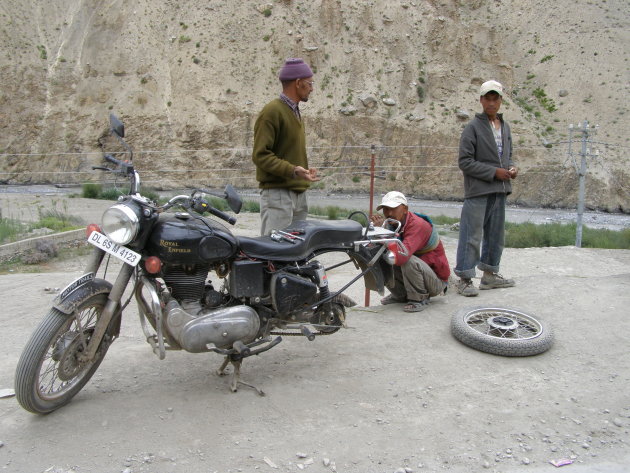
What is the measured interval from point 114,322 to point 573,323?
3552 mm

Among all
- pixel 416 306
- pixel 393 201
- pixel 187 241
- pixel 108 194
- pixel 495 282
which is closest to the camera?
pixel 187 241

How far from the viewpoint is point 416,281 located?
4910 millimetres

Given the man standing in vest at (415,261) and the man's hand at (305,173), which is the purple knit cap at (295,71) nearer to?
the man's hand at (305,173)

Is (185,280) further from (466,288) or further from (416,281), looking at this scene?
(466,288)

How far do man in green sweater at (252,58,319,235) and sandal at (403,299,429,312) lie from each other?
4.30ft

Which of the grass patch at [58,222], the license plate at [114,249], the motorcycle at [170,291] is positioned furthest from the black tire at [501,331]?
the grass patch at [58,222]

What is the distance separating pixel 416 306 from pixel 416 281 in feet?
0.76

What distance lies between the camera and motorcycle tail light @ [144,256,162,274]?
3.06 metres

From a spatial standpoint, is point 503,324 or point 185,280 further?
point 503,324

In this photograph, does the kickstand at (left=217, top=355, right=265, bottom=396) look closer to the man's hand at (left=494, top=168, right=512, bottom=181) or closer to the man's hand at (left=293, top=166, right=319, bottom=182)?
the man's hand at (left=293, top=166, right=319, bottom=182)

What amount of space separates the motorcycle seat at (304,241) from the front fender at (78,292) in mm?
823

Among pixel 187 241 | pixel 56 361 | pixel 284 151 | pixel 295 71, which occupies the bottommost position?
pixel 56 361

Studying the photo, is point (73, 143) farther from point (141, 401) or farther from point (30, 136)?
point (141, 401)

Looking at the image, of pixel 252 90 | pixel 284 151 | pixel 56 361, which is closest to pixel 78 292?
pixel 56 361
